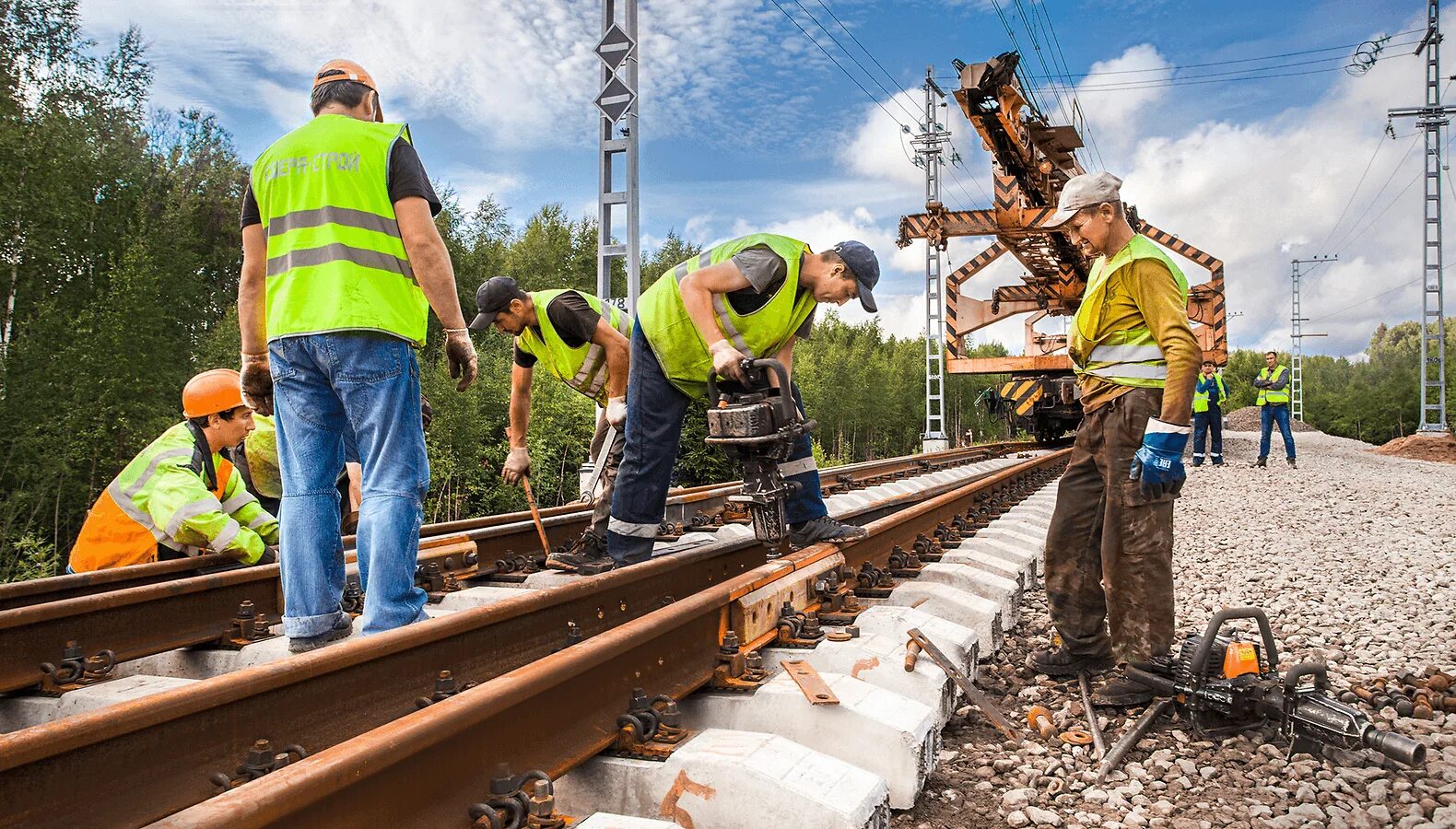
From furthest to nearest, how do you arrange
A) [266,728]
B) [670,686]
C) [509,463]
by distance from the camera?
1. [509,463]
2. [670,686]
3. [266,728]

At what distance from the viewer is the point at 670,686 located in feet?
8.13

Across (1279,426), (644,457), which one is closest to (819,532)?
(644,457)

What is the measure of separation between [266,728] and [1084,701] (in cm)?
241

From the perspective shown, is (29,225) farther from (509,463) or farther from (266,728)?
(266,728)

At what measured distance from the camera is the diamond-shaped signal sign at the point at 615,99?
9680 mm

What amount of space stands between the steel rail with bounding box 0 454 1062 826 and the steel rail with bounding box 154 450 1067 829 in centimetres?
8

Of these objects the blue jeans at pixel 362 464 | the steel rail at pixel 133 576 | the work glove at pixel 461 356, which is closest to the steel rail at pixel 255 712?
the blue jeans at pixel 362 464

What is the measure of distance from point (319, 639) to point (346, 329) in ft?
3.42

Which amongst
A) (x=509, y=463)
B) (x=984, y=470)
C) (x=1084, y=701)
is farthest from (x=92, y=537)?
(x=984, y=470)

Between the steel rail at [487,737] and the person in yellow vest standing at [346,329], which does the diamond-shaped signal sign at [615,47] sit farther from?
the steel rail at [487,737]

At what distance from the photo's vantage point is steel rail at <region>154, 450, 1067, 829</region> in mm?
1396

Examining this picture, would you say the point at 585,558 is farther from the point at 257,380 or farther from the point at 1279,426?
the point at 1279,426

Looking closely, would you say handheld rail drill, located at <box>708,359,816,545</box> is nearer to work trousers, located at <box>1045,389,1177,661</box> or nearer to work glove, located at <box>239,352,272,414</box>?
work trousers, located at <box>1045,389,1177,661</box>

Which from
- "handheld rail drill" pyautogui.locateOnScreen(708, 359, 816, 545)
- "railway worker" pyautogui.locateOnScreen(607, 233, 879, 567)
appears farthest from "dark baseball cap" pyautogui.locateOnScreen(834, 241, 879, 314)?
"handheld rail drill" pyautogui.locateOnScreen(708, 359, 816, 545)
